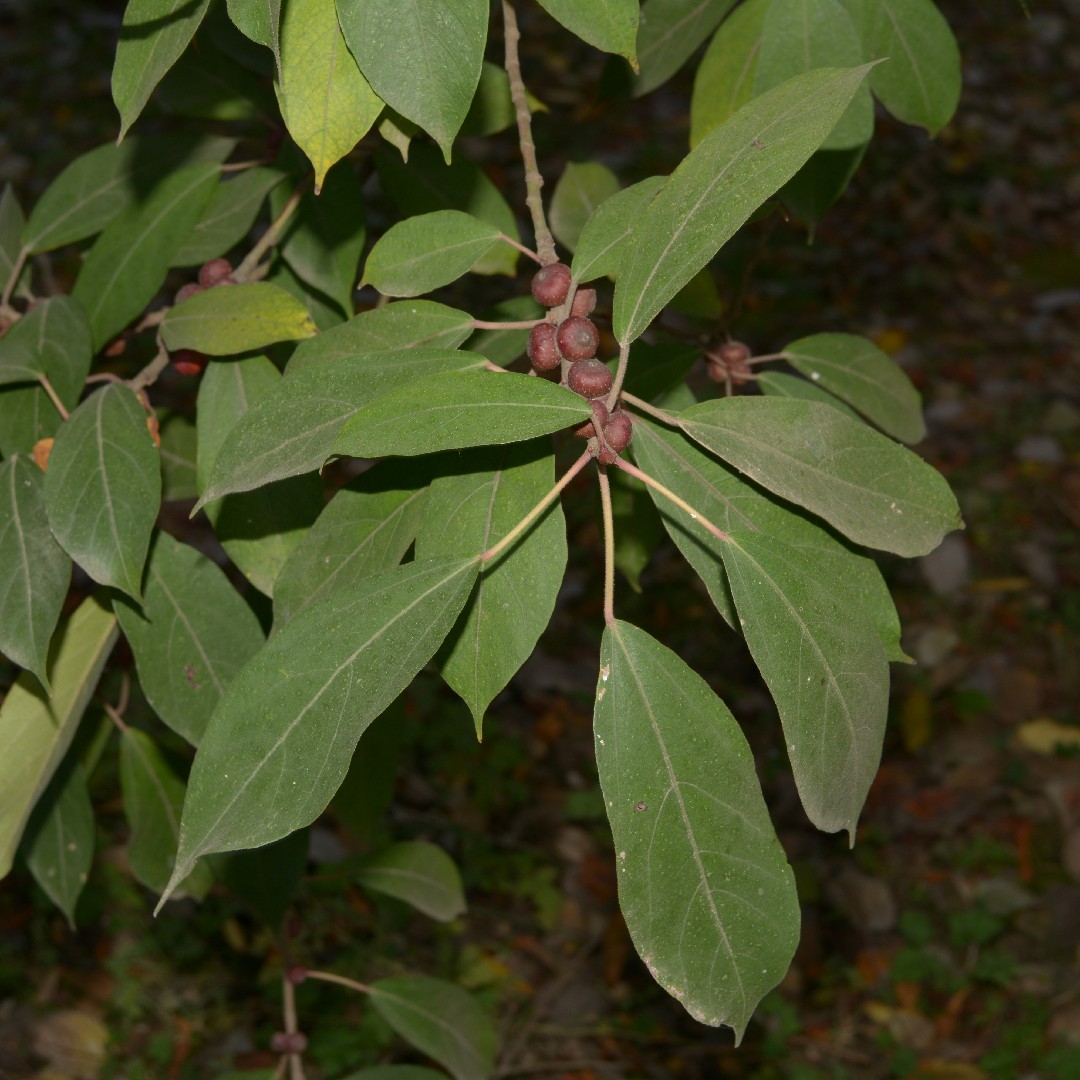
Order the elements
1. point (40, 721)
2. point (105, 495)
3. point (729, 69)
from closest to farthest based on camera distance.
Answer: point (105, 495) < point (40, 721) < point (729, 69)

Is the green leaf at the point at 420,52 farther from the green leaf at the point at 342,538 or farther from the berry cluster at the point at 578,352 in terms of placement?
the green leaf at the point at 342,538

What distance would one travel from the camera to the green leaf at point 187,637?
106 cm

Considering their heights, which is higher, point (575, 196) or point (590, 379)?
Answer: point (590, 379)

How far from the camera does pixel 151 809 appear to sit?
1.38 m

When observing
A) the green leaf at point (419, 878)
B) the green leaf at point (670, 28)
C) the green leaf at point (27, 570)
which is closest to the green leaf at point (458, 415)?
the green leaf at point (27, 570)

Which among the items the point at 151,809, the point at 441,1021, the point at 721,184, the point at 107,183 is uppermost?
the point at 721,184

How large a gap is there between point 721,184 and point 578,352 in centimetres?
15

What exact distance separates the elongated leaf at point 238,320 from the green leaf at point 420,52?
0.95 feet

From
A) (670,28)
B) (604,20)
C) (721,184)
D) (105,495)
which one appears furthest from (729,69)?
(105,495)

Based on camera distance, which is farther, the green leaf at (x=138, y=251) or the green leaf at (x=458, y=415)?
the green leaf at (x=138, y=251)

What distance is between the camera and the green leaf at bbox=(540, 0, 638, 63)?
2.93 ft

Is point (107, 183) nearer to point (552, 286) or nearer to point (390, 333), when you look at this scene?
point (390, 333)

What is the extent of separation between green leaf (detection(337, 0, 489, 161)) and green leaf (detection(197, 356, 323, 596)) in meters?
0.32

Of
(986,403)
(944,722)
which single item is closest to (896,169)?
(986,403)
